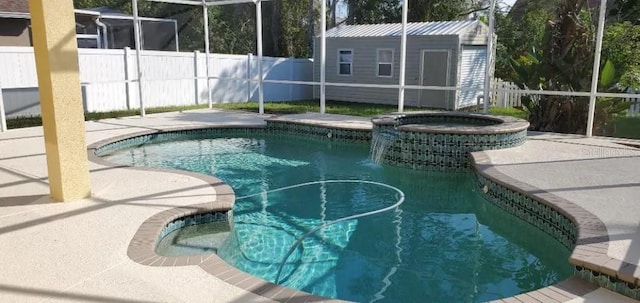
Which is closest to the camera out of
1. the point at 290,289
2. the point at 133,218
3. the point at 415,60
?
the point at 290,289

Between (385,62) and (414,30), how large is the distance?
1.41 meters

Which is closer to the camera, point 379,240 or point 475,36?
point 379,240

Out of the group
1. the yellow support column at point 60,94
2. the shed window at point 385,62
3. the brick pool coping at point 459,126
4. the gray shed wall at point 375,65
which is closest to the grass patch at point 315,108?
the gray shed wall at point 375,65

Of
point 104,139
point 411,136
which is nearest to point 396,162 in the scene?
point 411,136

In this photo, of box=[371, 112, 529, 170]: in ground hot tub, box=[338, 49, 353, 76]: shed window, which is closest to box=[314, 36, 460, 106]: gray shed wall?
box=[338, 49, 353, 76]: shed window

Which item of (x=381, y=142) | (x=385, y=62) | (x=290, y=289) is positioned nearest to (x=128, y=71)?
(x=385, y=62)

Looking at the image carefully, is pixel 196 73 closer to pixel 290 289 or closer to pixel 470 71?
pixel 470 71

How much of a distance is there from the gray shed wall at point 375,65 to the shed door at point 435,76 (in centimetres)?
14

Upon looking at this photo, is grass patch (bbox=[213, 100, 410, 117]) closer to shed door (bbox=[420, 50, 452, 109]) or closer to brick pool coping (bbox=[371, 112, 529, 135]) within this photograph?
shed door (bbox=[420, 50, 452, 109])

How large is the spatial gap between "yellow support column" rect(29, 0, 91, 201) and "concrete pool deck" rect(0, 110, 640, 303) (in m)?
0.28

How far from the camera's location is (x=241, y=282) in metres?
3.18

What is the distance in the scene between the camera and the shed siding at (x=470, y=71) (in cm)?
1479

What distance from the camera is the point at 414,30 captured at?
50.8 ft

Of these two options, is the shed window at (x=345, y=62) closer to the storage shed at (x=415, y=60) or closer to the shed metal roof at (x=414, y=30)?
the storage shed at (x=415, y=60)
